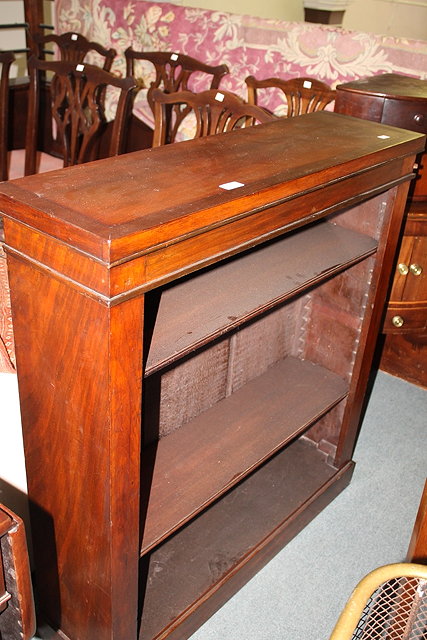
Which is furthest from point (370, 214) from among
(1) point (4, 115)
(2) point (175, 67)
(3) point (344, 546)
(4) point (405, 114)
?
(1) point (4, 115)

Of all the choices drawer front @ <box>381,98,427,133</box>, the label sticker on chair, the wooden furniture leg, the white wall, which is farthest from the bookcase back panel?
the white wall

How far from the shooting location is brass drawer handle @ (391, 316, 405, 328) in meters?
2.09

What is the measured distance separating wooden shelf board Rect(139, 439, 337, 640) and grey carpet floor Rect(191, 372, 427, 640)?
0.11 m

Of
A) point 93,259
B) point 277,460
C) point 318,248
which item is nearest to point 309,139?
point 318,248

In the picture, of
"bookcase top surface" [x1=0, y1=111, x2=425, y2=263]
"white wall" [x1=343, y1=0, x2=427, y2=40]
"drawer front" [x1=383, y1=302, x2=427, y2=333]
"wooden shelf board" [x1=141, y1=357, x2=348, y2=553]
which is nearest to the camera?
"bookcase top surface" [x1=0, y1=111, x2=425, y2=263]

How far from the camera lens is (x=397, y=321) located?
82.5 inches

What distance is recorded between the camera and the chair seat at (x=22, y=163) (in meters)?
2.70

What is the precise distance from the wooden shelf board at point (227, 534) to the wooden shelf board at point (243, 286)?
0.69m

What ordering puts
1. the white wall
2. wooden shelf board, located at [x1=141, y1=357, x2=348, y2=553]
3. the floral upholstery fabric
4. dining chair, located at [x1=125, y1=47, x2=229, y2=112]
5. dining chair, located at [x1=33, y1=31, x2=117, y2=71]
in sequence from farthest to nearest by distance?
1. the white wall
2. dining chair, located at [x1=33, y1=31, x2=117, y2=71]
3. dining chair, located at [x1=125, y1=47, x2=229, y2=112]
4. the floral upholstery fabric
5. wooden shelf board, located at [x1=141, y1=357, x2=348, y2=553]

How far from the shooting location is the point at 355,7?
573 centimetres

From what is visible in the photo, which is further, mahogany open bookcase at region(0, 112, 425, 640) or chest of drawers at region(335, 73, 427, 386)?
chest of drawers at region(335, 73, 427, 386)

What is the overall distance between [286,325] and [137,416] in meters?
0.89

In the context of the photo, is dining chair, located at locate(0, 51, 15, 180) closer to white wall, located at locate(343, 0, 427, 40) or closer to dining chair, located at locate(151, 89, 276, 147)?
dining chair, located at locate(151, 89, 276, 147)

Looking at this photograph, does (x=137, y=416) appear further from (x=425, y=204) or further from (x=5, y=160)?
(x=5, y=160)
